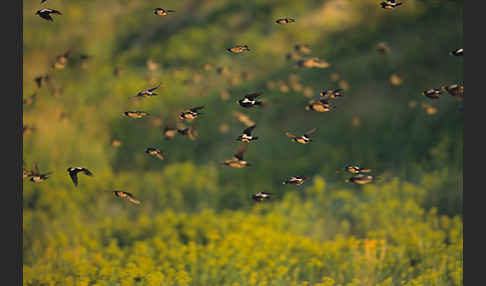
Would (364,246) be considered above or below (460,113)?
below

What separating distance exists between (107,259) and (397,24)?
28.1 feet

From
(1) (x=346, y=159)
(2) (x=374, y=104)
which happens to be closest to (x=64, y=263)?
(1) (x=346, y=159)

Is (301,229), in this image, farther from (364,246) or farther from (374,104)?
(374,104)

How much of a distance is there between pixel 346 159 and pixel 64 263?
6.14m

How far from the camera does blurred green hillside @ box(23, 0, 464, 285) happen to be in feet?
30.8

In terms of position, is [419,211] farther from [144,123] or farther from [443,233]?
[144,123]

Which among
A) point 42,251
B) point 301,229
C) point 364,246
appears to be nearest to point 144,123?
point 42,251

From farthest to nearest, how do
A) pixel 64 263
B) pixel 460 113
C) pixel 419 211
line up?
1. pixel 460 113
2. pixel 419 211
3. pixel 64 263

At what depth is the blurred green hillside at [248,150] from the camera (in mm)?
9375

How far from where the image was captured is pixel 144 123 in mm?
13305

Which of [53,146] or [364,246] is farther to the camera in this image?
[53,146]

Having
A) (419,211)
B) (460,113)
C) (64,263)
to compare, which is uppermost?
(460,113)

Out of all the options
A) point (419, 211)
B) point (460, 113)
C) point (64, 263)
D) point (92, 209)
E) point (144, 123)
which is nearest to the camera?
point (64, 263)

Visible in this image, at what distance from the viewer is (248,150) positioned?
12.7 meters
